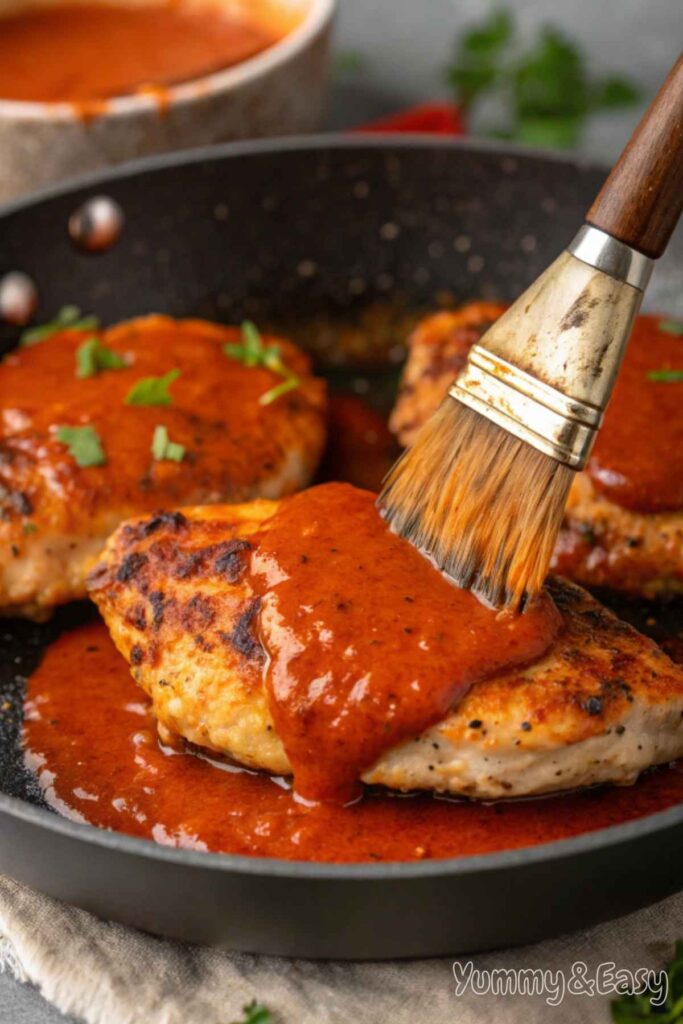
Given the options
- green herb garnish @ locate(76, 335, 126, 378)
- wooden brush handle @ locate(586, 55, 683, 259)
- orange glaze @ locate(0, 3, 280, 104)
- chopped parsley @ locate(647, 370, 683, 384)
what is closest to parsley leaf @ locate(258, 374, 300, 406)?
green herb garnish @ locate(76, 335, 126, 378)

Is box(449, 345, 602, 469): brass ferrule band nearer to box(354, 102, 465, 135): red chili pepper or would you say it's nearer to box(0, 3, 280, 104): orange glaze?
box(0, 3, 280, 104): orange glaze

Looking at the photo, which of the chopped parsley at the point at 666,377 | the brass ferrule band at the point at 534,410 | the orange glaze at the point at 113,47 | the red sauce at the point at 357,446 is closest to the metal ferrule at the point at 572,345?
the brass ferrule band at the point at 534,410

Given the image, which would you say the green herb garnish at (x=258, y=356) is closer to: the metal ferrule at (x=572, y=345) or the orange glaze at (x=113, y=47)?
the metal ferrule at (x=572, y=345)

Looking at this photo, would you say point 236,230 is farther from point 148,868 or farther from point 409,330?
point 148,868

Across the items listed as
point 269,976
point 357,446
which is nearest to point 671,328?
point 357,446

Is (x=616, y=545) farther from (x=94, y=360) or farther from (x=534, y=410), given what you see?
(x=94, y=360)
